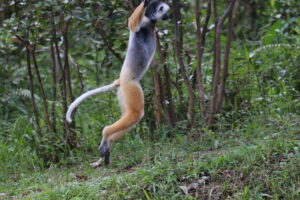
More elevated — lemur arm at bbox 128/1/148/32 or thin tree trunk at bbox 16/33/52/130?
lemur arm at bbox 128/1/148/32

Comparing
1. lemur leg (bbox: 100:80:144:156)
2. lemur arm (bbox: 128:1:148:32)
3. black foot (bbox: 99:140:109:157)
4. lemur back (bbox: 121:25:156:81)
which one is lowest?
black foot (bbox: 99:140:109:157)

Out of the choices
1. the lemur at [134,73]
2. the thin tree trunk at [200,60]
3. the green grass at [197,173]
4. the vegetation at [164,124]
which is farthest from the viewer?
the thin tree trunk at [200,60]

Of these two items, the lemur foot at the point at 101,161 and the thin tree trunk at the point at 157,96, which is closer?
the lemur foot at the point at 101,161

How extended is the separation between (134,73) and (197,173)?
1.62m

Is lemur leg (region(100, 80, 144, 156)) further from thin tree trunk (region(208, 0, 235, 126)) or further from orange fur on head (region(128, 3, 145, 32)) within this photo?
thin tree trunk (region(208, 0, 235, 126))

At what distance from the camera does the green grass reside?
4.74 metres

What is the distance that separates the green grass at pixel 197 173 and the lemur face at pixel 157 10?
1546 millimetres

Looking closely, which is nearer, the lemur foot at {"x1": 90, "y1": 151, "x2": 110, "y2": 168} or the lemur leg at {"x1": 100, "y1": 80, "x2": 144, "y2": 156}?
the lemur leg at {"x1": 100, "y1": 80, "x2": 144, "y2": 156}

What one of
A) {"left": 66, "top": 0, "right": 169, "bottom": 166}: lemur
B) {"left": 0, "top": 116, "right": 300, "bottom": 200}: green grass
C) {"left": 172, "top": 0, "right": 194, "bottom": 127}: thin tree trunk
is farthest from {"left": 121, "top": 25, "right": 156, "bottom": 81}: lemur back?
{"left": 0, "top": 116, "right": 300, "bottom": 200}: green grass

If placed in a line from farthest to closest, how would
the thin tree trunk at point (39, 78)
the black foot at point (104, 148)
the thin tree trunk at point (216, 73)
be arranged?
the thin tree trunk at point (39, 78)
the thin tree trunk at point (216, 73)
the black foot at point (104, 148)

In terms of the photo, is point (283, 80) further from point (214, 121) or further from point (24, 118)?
point (24, 118)

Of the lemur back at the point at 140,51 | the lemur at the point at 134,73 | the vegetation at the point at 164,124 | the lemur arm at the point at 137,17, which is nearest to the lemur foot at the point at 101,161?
the lemur at the point at 134,73

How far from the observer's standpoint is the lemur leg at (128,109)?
582 centimetres

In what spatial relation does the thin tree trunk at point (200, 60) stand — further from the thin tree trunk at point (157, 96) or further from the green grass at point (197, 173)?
the thin tree trunk at point (157, 96)
